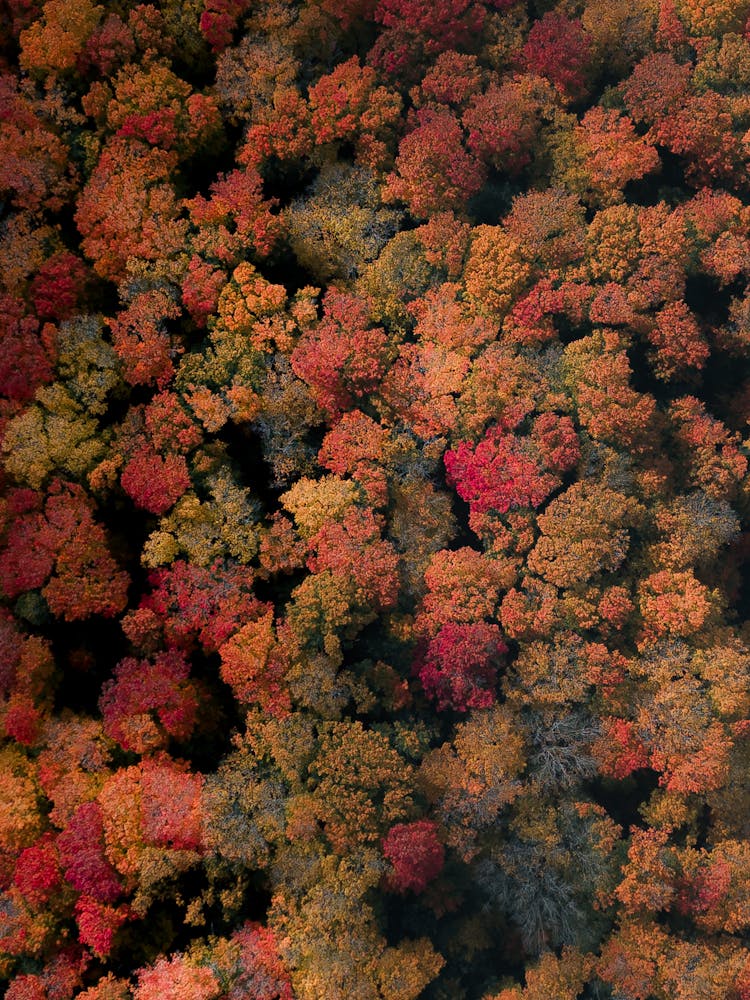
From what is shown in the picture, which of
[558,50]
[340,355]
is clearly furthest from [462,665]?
[558,50]

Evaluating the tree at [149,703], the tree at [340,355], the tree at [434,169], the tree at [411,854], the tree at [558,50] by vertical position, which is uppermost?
the tree at [558,50]

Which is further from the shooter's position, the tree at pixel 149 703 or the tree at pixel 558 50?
the tree at pixel 558 50

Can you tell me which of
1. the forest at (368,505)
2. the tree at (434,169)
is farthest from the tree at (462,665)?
the tree at (434,169)

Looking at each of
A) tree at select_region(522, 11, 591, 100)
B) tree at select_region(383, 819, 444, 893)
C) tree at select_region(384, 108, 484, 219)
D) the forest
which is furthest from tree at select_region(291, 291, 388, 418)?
tree at select_region(383, 819, 444, 893)

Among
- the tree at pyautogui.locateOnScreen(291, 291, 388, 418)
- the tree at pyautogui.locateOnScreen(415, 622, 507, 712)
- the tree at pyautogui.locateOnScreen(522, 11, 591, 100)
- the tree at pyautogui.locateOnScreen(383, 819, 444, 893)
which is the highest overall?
the tree at pyautogui.locateOnScreen(522, 11, 591, 100)

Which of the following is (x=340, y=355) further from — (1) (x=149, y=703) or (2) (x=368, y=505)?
(1) (x=149, y=703)

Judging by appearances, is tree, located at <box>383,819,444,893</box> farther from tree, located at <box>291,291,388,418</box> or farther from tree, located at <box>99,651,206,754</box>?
tree, located at <box>291,291,388,418</box>

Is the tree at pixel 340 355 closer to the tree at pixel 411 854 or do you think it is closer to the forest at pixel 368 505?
the forest at pixel 368 505

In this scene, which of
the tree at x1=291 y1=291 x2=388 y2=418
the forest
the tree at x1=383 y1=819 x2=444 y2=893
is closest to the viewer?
the tree at x1=383 y1=819 x2=444 y2=893

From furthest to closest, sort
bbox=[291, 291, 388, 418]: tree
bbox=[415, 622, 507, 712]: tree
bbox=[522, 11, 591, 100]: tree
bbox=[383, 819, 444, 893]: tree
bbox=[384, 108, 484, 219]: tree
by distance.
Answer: bbox=[522, 11, 591, 100]: tree < bbox=[384, 108, 484, 219]: tree < bbox=[291, 291, 388, 418]: tree < bbox=[415, 622, 507, 712]: tree < bbox=[383, 819, 444, 893]: tree

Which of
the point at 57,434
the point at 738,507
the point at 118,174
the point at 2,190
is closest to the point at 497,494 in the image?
the point at 738,507
